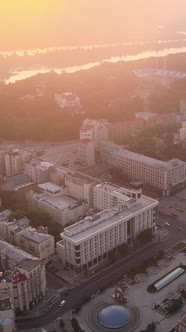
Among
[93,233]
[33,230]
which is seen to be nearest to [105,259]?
[93,233]

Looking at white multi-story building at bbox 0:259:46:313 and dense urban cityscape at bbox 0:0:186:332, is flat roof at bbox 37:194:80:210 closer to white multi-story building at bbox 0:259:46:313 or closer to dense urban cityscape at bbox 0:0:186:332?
dense urban cityscape at bbox 0:0:186:332

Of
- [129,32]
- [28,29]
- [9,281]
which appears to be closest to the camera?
[9,281]

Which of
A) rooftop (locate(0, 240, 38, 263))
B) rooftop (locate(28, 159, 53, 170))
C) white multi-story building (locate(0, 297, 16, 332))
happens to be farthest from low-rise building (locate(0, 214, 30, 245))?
white multi-story building (locate(0, 297, 16, 332))

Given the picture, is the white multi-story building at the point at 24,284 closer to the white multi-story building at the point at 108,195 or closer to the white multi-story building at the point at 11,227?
the white multi-story building at the point at 11,227

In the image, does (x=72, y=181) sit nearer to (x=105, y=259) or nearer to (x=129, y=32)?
(x=105, y=259)

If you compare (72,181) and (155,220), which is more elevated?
(72,181)

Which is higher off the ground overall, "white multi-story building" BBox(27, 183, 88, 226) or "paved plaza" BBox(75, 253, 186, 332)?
"white multi-story building" BBox(27, 183, 88, 226)

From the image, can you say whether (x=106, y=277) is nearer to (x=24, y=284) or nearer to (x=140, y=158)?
(x=24, y=284)
